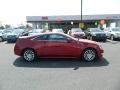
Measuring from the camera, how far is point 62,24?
68688mm

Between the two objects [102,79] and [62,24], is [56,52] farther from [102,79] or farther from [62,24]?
[62,24]

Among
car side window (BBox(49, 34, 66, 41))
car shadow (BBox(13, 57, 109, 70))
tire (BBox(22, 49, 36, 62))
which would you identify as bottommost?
car shadow (BBox(13, 57, 109, 70))

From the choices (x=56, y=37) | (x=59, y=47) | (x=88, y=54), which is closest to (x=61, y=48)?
(x=59, y=47)

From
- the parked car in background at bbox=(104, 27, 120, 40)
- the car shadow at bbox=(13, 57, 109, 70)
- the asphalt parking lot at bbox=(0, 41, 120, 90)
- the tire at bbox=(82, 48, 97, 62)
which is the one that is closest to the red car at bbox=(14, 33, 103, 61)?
the tire at bbox=(82, 48, 97, 62)

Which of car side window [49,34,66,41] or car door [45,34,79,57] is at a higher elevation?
car side window [49,34,66,41]

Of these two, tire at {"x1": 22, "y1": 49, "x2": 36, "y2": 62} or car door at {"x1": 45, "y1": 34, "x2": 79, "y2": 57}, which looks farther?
tire at {"x1": 22, "y1": 49, "x2": 36, "y2": 62}

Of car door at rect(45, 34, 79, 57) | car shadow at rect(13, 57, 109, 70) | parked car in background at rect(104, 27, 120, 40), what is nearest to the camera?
car shadow at rect(13, 57, 109, 70)

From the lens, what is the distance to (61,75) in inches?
352

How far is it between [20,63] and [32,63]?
0.57 m

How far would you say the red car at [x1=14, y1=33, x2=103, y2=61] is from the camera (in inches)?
476

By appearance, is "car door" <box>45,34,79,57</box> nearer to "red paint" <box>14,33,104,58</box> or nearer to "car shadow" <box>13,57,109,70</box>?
"red paint" <box>14,33,104,58</box>

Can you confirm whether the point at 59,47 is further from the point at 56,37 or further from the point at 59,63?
the point at 59,63

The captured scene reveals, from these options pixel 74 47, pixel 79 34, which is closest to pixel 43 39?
pixel 74 47

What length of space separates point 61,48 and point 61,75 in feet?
10.9
